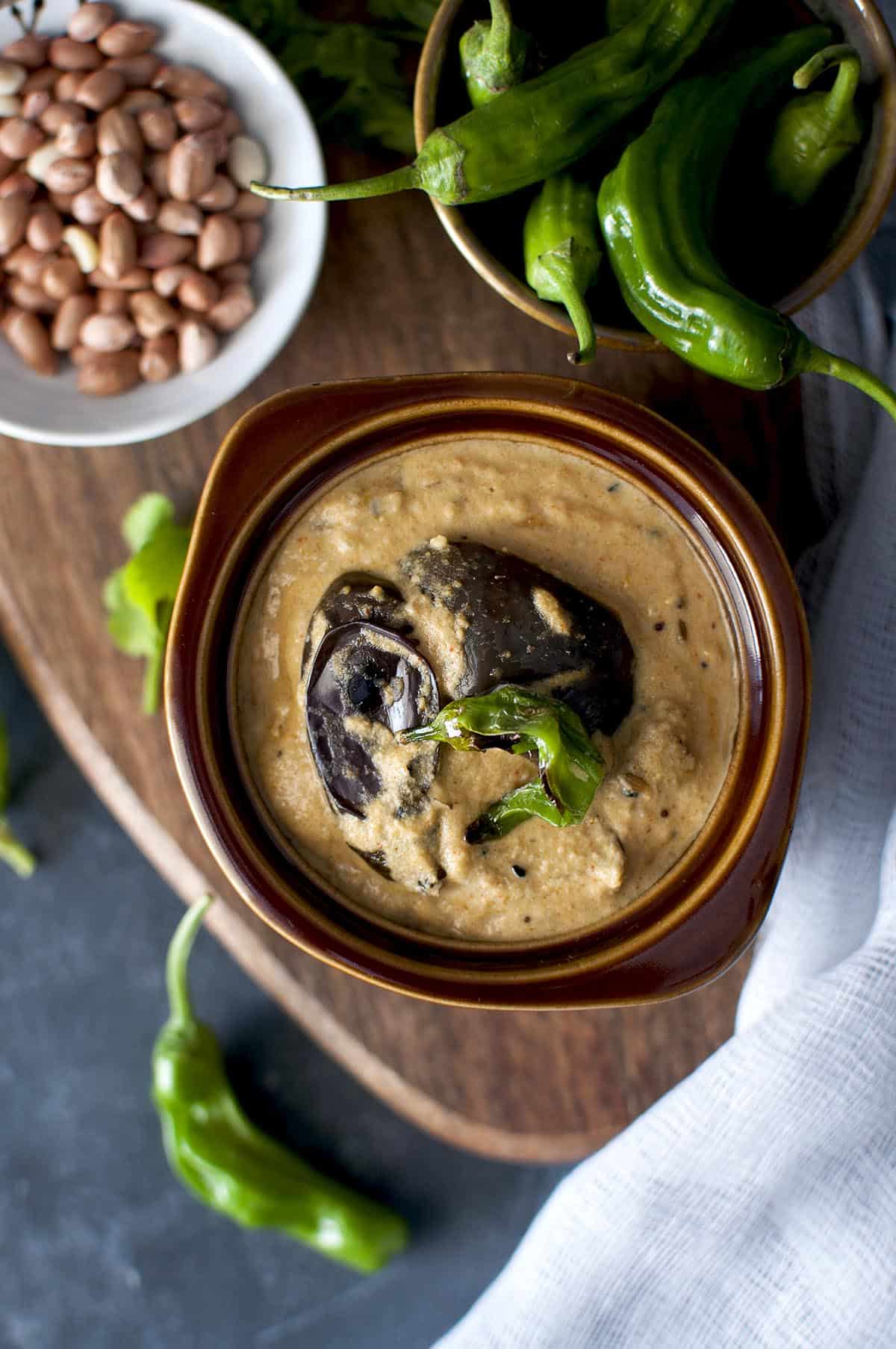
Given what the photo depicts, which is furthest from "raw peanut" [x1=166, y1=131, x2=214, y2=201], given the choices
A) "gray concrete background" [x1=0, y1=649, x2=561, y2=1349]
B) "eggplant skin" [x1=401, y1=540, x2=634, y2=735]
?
"gray concrete background" [x1=0, y1=649, x2=561, y2=1349]

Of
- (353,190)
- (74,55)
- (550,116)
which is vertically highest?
(550,116)

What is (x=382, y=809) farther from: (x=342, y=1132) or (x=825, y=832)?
(x=342, y=1132)

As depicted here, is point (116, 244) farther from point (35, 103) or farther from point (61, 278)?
point (35, 103)

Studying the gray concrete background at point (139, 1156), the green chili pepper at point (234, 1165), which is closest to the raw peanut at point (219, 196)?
the gray concrete background at point (139, 1156)

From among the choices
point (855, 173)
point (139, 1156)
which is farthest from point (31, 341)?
point (139, 1156)

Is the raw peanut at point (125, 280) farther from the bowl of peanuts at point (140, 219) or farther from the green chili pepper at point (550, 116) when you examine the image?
the green chili pepper at point (550, 116)
